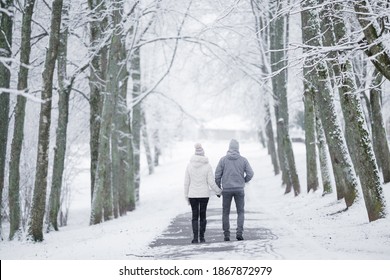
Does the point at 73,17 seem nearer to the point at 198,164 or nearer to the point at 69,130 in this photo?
the point at 198,164

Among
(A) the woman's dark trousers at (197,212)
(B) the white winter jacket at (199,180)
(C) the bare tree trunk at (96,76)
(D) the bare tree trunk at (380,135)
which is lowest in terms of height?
(A) the woman's dark trousers at (197,212)

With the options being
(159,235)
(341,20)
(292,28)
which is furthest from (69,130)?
(341,20)

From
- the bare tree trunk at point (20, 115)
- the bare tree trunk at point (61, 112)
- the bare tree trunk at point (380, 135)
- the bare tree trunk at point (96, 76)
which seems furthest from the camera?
the bare tree trunk at point (96, 76)

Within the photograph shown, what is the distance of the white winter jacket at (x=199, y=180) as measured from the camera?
9.38 m

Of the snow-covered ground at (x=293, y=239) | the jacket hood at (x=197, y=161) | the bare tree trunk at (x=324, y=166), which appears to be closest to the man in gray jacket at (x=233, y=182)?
the jacket hood at (x=197, y=161)

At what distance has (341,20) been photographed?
10602 mm

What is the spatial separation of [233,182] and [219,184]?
1.05 ft

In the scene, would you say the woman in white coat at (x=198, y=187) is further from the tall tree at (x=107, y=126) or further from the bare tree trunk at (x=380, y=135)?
the bare tree trunk at (x=380, y=135)

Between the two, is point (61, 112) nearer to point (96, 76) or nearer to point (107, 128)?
point (107, 128)

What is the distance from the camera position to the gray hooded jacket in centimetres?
940

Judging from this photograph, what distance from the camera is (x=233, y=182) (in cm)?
940

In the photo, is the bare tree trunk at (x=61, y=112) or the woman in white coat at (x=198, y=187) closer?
the woman in white coat at (x=198, y=187)

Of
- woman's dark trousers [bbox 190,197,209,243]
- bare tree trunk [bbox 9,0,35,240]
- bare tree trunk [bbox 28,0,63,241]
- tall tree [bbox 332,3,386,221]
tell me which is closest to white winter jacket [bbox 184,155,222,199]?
woman's dark trousers [bbox 190,197,209,243]
